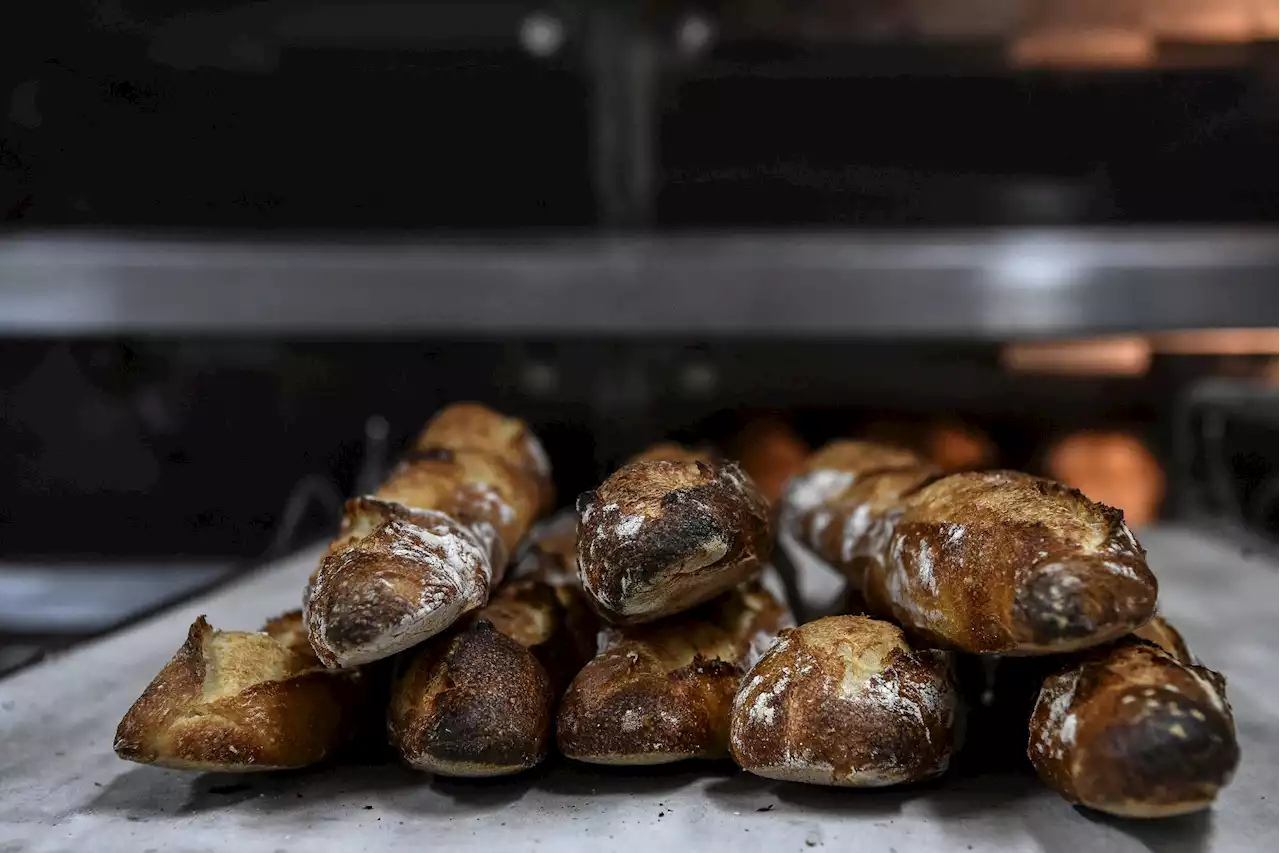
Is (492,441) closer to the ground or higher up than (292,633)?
higher up

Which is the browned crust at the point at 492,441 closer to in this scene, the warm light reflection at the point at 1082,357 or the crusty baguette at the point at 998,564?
the crusty baguette at the point at 998,564

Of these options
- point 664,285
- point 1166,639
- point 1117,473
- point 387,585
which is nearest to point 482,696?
point 387,585

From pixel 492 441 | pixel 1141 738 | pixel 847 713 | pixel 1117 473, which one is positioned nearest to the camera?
pixel 1141 738

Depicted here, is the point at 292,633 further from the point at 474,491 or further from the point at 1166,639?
the point at 1166,639

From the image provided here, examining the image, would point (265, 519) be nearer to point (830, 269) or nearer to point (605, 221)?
point (605, 221)

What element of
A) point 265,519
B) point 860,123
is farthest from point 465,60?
point 265,519

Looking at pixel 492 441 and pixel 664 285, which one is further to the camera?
pixel 664 285

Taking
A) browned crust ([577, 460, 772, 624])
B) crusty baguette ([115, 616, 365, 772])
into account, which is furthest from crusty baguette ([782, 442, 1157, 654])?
crusty baguette ([115, 616, 365, 772])
